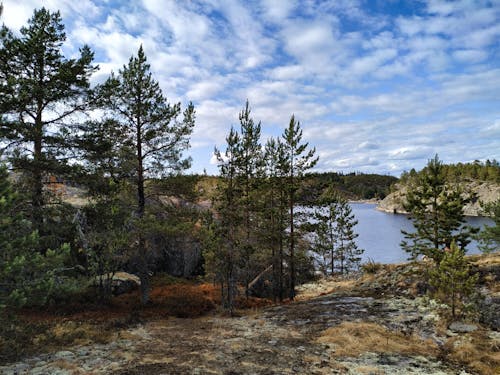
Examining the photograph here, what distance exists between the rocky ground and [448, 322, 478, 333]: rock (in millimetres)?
28

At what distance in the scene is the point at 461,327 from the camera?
392 inches

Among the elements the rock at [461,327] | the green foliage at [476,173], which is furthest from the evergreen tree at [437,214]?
the green foliage at [476,173]

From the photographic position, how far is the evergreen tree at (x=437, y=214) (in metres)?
15.0

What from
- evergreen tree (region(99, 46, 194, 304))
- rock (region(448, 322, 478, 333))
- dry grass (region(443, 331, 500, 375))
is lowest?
rock (region(448, 322, 478, 333))

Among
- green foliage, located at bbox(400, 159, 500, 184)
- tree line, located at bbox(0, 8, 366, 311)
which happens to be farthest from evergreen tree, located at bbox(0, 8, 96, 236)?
green foliage, located at bbox(400, 159, 500, 184)

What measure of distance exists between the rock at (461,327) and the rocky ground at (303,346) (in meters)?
0.03

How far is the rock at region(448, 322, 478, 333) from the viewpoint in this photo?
9.76m

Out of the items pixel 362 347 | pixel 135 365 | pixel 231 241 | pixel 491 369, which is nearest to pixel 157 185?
pixel 231 241

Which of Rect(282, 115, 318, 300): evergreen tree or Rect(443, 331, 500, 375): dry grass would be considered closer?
Rect(443, 331, 500, 375): dry grass

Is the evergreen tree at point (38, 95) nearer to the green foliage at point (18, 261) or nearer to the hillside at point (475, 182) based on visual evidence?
the green foliage at point (18, 261)

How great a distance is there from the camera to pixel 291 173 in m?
20.3

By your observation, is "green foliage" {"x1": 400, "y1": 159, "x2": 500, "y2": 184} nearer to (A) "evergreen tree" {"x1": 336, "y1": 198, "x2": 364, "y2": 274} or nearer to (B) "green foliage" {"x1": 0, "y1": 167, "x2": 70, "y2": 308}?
(A) "evergreen tree" {"x1": 336, "y1": 198, "x2": 364, "y2": 274}

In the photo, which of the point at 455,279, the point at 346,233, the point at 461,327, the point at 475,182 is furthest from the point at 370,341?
the point at 475,182

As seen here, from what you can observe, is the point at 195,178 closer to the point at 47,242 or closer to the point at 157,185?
the point at 157,185
